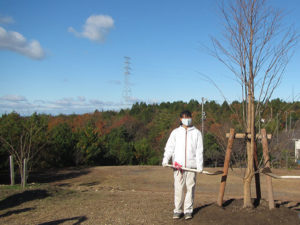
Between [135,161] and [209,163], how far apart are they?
8246 millimetres

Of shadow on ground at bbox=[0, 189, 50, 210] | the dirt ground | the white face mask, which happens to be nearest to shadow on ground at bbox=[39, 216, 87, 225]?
the dirt ground

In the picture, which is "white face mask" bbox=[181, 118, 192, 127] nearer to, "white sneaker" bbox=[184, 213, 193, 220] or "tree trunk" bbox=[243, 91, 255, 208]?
"tree trunk" bbox=[243, 91, 255, 208]

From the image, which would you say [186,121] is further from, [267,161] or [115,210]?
[115,210]

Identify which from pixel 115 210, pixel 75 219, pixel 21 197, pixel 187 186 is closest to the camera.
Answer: pixel 187 186

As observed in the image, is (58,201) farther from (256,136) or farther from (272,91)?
(272,91)

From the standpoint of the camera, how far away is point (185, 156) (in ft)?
13.5

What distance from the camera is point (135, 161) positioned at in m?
32.4

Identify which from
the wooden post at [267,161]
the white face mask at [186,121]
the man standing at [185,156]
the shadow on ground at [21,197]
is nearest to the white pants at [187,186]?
the man standing at [185,156]

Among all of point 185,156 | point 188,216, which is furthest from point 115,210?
point 185,156

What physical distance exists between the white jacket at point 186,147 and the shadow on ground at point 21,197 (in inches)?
150

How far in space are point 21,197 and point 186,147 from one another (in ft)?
14.5

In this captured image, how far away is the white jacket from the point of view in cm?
411

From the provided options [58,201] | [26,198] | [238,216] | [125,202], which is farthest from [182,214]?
[26,198]

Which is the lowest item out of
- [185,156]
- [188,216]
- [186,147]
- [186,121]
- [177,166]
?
[188,216]
